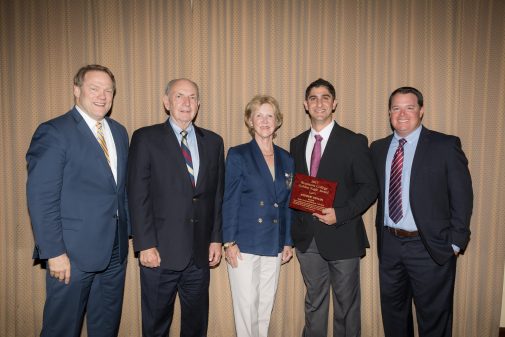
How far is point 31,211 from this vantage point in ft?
6.12

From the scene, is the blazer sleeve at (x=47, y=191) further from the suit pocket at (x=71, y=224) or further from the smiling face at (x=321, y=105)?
the smiling face at (x=321, y=105)

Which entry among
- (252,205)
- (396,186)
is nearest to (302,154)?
(252,205)

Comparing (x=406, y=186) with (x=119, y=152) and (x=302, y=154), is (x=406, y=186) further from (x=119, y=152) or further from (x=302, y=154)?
(x=119, y=152)

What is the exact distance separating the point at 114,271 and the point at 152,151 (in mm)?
902

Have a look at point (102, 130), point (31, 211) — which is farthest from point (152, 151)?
point (31, 211)

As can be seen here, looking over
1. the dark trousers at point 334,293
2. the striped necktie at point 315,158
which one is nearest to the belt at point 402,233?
the dark trousers at point 334,293

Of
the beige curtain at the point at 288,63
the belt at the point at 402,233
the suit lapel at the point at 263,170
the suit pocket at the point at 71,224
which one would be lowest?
the belt at the point at 402,233

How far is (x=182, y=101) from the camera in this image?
7.30ft

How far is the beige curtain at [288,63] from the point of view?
287cm

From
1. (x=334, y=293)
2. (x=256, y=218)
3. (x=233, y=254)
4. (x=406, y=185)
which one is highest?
(x=406, y=185)

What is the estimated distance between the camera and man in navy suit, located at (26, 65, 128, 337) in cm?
187

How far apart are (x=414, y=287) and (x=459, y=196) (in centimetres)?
78

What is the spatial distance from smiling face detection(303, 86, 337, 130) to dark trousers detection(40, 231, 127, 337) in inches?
68.7

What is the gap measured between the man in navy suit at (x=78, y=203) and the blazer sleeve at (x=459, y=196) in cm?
236
